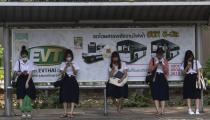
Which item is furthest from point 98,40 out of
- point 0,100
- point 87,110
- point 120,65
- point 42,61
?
point 0,100

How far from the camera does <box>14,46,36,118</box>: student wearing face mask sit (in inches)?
371

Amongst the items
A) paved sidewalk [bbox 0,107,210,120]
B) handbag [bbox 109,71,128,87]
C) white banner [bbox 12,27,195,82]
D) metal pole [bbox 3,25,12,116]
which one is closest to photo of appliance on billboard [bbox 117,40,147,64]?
white banner [bbox 12,27,195,82]

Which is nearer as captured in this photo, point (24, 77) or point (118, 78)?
point (24, 77)

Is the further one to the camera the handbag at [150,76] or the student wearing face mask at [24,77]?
the handbag at [150,76]

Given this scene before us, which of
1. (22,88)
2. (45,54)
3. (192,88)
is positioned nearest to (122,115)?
(192,88)

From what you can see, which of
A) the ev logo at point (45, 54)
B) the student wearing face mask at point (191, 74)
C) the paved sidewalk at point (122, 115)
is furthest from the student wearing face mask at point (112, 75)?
the student wearing face mask at point (191, 74)

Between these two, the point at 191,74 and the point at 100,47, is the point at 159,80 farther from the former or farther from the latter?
the point at 100,47

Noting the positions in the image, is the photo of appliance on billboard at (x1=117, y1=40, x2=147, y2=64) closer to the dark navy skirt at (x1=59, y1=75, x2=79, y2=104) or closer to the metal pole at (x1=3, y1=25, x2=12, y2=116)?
the dark navy skirt at (x1=59, y1=75, x2=79, y2=104)

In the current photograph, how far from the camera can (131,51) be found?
1003cm

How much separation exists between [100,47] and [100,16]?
2.52 feet

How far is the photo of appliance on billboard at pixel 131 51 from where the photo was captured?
10000 millimetres

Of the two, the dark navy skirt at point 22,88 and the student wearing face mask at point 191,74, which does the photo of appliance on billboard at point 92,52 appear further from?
the student wearing face mask at point 191,74

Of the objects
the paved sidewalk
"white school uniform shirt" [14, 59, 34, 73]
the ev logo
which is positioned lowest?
the paved sidewalk

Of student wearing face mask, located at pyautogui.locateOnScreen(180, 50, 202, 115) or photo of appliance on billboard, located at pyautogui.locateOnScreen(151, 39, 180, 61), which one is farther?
photo of appliance on billboard, located at pyautogui.locateOnScreen(151, 39, 180, 61)
